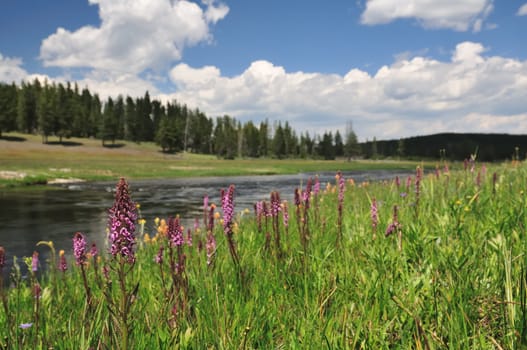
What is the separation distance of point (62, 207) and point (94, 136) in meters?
111

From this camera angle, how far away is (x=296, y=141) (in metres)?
163

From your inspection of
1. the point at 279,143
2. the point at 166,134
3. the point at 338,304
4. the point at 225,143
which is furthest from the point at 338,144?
the point at 338,304

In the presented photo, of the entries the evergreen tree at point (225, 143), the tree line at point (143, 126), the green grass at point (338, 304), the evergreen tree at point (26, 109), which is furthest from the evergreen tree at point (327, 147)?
the green grass at point (338, 304)

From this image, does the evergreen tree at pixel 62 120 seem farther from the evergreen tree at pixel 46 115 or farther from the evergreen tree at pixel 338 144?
the evergreen tree at pixel 338 144

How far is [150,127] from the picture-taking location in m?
140

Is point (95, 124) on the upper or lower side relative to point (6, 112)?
lower

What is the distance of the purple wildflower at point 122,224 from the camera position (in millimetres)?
2082

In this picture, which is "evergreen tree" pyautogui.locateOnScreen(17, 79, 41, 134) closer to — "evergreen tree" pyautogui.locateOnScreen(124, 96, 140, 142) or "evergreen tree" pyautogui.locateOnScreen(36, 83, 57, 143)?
"evergreen tree" pyautogui.locateOnScreen(36, 83, 57, 143)

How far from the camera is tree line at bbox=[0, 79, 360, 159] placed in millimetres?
103188

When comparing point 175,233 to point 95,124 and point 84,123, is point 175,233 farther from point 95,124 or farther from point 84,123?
point 95,124

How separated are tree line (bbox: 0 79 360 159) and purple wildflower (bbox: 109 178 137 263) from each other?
11108cm

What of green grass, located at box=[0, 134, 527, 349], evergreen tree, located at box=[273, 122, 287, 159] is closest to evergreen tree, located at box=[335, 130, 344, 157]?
evergreen tree, located at box=[273, 122, 287, 159]

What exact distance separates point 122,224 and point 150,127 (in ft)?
477

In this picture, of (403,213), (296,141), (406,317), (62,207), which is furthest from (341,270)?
(296,141)
